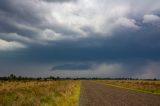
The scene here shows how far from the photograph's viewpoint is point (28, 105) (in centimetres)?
1692

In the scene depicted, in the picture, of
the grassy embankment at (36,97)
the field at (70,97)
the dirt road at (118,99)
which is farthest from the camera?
the dirt road at (118,99)

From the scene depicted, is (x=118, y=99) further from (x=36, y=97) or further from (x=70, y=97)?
(x=36, y=97)

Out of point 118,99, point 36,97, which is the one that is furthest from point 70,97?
point 36,97

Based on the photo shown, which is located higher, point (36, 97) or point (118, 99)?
point (36, 97)

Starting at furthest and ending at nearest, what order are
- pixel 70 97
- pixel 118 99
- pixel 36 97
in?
1. pixel 70 97
2. pixel 118 99
3. pixel 36 97

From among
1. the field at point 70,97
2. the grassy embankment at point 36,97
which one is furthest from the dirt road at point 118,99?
the grassy embankment at point 36,97

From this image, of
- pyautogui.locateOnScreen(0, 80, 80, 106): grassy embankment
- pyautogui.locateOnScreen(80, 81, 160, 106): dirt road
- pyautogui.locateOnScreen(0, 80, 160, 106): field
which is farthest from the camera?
pyautogui.locateOnScreen(80, 81, 160, 106): dirt road

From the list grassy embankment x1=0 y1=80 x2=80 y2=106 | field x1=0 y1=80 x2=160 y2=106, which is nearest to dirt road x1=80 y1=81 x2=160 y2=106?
field x1=0 y1=80 x2=160 y2=106

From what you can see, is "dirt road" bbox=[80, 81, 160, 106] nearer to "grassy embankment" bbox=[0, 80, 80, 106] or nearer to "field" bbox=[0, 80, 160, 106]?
"field" bbox=[0, 80, 160, 106]

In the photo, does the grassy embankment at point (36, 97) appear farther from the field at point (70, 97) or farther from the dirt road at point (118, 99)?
the dirt road at point (118, 99)

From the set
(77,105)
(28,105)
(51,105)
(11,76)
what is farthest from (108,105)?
(11,76)

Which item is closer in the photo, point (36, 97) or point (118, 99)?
point (36, 97)

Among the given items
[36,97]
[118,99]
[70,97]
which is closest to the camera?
[36,97]

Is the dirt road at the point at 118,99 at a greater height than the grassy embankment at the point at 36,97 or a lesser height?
lesser
